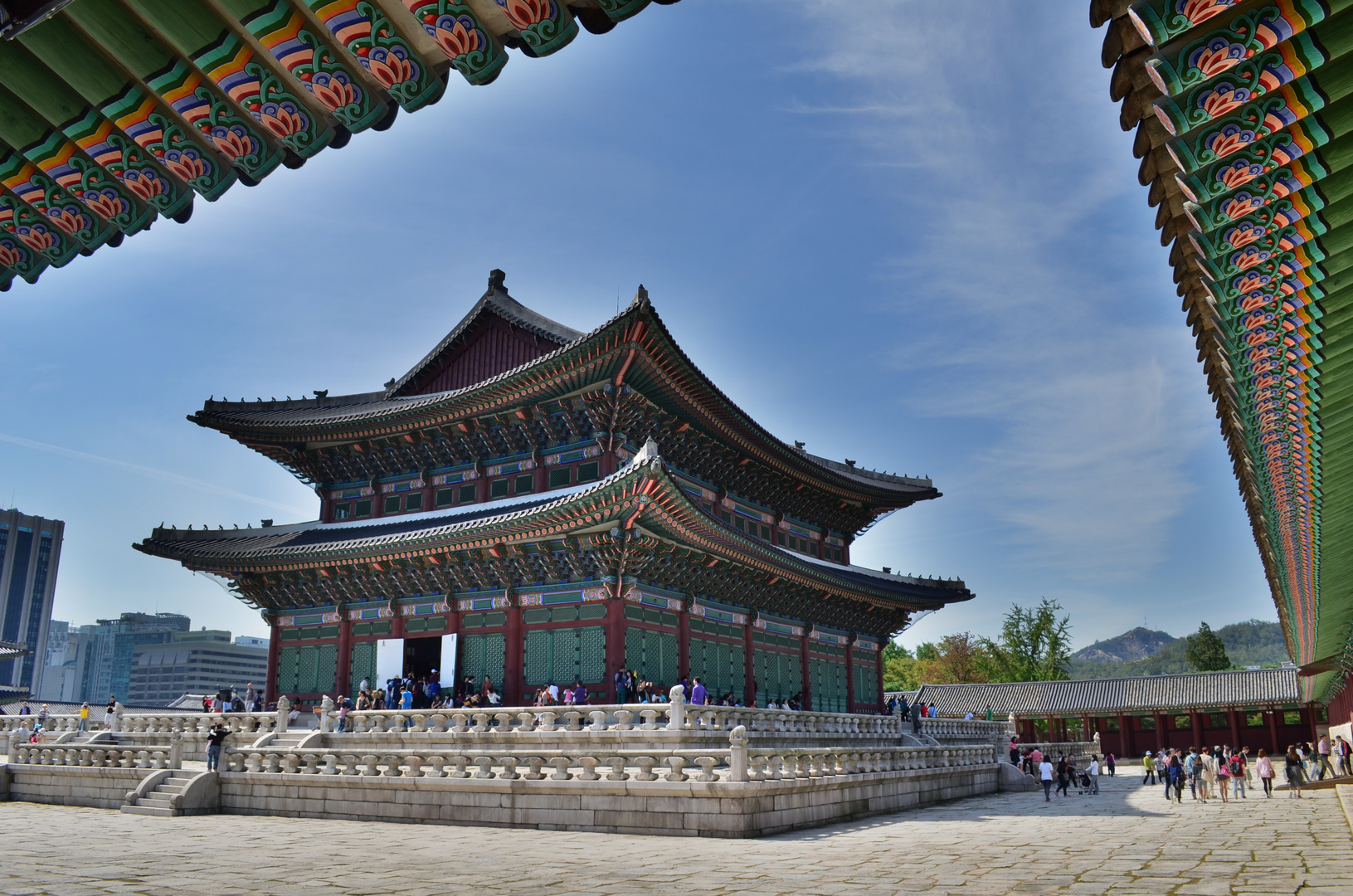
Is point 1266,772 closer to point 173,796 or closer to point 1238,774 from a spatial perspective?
point 1238,774

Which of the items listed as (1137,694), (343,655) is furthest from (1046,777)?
(1137,694)

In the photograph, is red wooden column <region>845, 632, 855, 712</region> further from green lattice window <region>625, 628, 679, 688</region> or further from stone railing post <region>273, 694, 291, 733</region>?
stone railing post <region>273, 694, 291, 733</region>

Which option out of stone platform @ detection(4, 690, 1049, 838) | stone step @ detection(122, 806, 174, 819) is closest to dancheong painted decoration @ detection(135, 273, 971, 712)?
stone platform @ detection(4, 690, 1049, 838)

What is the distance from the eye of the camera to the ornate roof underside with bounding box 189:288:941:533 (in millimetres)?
26406

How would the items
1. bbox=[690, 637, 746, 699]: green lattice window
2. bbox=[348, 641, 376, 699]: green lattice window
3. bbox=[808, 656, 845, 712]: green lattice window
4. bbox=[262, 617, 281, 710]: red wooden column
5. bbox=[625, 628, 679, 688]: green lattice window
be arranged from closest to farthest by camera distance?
bbox=[625, 628, 679, 688]: green lattice window
bbox=[690, 637, 746, 699]: green lattice window
bbox=[348, 641, 376, 699]: green lattice window
bbox=[262, 617, 281, 710]: red wooden column
bbox=[808, 656, 845, 712]: green lattice window

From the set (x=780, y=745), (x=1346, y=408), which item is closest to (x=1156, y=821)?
(x=780, y=745)

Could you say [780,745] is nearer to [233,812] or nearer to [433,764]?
[433,764]

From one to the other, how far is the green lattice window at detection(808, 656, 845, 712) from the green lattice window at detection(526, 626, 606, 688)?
11.2 m

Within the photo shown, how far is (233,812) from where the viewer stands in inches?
772

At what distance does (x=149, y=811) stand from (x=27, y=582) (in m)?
133

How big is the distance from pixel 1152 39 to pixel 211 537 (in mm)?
33926

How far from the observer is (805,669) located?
33094mm

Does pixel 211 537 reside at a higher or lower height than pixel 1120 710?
higher

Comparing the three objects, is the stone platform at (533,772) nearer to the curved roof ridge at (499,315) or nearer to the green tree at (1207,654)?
the curved roof ridge at (499,315)
